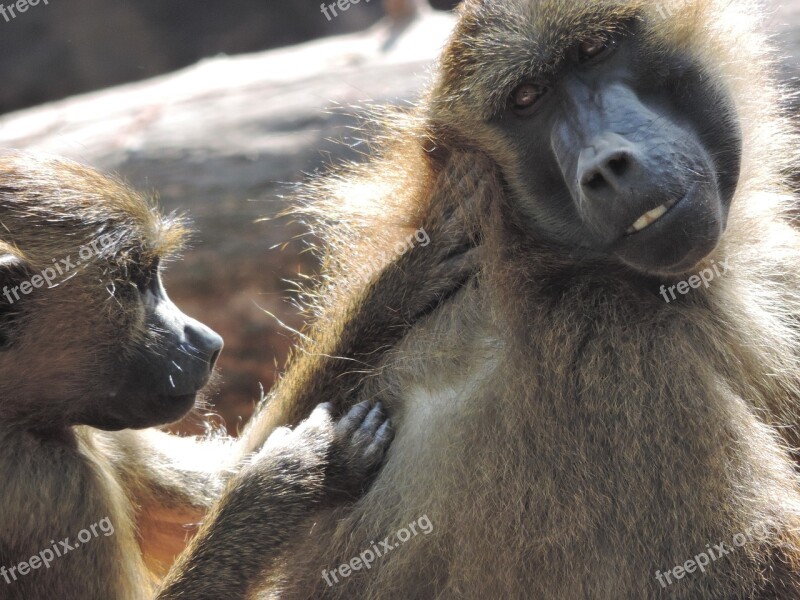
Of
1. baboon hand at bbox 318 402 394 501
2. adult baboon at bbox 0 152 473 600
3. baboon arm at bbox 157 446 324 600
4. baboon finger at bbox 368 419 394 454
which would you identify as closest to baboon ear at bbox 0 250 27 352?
adult baboon at bbox 0 152 473 600

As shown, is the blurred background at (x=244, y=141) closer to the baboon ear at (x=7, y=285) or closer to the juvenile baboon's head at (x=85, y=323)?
the juvenile baboon's head at (x=85, y=323)

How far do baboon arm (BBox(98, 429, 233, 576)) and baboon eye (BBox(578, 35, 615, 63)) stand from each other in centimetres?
206

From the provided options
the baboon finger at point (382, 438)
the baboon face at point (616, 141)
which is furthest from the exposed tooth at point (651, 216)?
the baboon finger at point (382, 438)

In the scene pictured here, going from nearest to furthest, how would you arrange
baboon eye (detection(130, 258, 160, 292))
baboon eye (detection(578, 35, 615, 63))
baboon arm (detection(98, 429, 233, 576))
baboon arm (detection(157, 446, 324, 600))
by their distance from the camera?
baboon eye (detection(578, 35, 615, 63))
baboon arm (detection(157, 446, 324, 600))
baboon eye (detection(130, 258, 160, 292))
baboon arm (detection(98, 429, 233, 576))

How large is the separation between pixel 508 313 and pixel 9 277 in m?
1.59

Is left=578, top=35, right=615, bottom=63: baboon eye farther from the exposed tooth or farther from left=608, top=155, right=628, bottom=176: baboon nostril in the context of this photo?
the exposed tooth

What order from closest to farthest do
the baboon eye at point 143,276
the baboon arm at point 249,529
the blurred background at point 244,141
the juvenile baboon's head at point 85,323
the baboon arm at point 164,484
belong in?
the baboon arm at point 249,529
the juvenile baboon's head at point 85,323
the baboon eye at point 143,276
the baboon arm at point 164,484
the blurred background at point 244,141

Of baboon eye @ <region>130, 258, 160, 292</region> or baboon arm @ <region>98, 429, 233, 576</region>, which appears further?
baboon arm @ <region>98, 429, 233, 576</region>

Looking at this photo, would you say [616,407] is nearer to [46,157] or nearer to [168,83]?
[46,157]

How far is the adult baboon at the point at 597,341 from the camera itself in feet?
8.61

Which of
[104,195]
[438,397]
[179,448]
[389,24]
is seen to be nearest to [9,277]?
[104,195]

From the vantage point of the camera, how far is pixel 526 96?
2992mm

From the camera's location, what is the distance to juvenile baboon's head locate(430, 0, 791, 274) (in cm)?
265

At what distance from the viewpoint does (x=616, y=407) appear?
2668 mm
